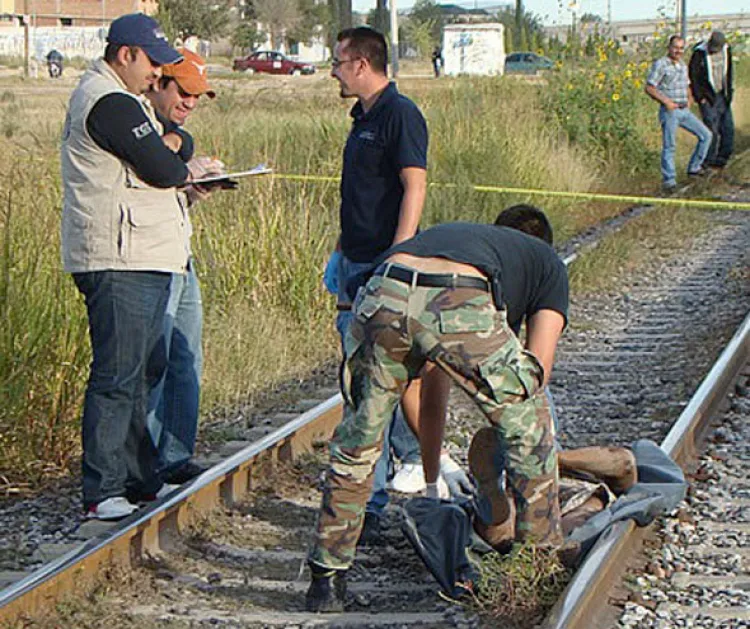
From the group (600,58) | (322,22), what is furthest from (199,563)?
(322,22)

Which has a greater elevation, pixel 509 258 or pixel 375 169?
pixel 375 169

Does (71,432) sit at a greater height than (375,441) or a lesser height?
lesser

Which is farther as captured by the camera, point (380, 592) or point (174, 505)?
point (174, 505)

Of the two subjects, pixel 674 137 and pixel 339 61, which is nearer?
pixel 339 61

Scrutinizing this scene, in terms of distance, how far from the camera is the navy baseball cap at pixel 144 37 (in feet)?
19.0

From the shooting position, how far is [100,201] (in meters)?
5.79

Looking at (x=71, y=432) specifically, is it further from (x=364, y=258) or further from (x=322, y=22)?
(x=322, y=22)

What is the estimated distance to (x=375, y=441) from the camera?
4.95 meters

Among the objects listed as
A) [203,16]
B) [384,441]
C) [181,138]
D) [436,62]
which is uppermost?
[203,16]

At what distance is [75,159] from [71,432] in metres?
1.88

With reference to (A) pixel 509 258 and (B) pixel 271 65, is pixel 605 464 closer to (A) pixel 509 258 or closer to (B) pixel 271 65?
(A) pixel 509 258

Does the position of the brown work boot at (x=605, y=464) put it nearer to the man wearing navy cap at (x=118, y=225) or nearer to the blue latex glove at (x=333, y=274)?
the blue latex glove at (x=333, y=274)

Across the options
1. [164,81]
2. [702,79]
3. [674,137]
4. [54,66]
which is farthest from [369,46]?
[54,66]

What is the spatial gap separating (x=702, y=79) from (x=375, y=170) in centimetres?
1633
